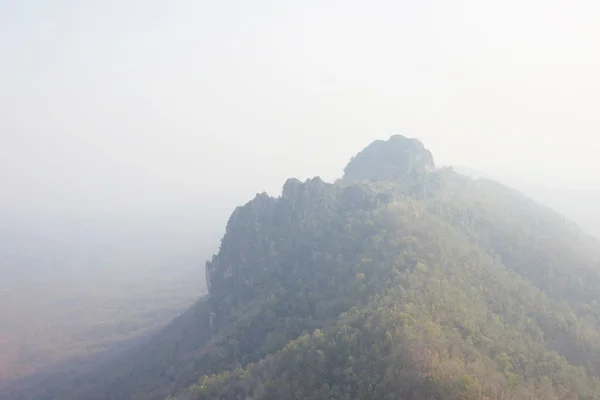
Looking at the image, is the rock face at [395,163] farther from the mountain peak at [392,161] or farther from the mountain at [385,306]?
the mountain at [385,306]

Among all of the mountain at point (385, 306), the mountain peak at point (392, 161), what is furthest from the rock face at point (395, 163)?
the mountain at point (385, 306)

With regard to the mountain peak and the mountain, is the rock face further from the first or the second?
the mountain

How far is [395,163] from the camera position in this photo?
313 feet

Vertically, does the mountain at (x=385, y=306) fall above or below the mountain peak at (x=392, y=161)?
below

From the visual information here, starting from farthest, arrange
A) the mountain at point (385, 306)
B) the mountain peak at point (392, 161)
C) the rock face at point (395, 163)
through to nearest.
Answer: the mountain peak at point (392, 161), the rock face at point (395, 163), the mountain at point (385, 306)

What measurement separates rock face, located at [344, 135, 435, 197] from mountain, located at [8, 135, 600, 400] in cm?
56

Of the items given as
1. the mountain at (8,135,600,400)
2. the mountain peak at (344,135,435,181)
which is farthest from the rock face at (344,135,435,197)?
the mountain at (8,135,600,400)

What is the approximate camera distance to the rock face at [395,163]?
88.8 m

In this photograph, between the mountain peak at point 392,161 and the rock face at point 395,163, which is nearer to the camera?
the rock face at point 395,163

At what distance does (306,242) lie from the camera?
2638 inches

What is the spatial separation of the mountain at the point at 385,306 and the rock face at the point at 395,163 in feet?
1.84

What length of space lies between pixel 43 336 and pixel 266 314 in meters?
122

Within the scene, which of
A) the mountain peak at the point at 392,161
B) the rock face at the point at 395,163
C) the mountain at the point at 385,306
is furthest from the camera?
the mountain peak at the point at 392,161

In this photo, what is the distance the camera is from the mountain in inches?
1304
